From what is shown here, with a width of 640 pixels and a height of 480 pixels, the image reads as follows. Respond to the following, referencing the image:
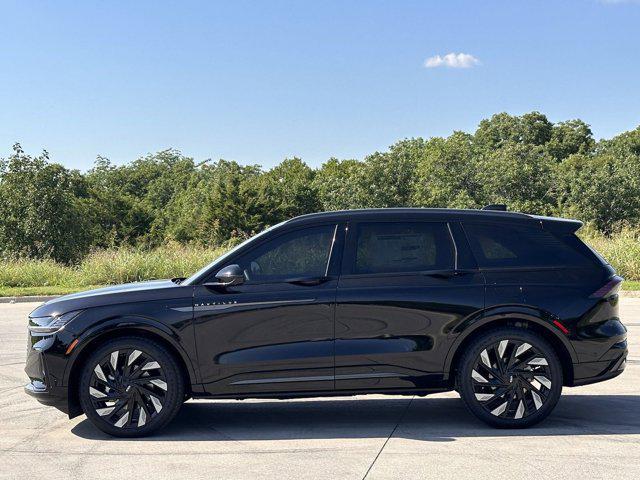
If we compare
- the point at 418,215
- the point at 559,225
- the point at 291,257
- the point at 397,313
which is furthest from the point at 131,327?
the point at 559,225

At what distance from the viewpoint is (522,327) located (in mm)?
6488

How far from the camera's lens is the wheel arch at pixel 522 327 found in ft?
21.1

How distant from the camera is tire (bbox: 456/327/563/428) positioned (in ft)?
20.9

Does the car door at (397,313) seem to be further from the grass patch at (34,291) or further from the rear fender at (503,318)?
the grass patch at (34,291)

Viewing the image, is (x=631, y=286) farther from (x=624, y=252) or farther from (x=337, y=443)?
(x=337, y=443)

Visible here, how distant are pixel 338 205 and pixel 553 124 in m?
32.6

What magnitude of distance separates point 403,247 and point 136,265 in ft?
58.3

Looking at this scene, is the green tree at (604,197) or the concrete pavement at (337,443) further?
the green tree at (604,197)

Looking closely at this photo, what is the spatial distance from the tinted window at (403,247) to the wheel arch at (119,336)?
1574 mm

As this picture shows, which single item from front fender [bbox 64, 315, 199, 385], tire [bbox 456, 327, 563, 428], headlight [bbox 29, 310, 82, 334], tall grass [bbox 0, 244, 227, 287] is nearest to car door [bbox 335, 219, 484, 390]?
tire [bbox 456, 327, 563, 428]

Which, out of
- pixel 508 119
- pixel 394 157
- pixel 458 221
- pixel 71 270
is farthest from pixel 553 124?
pixel 458 221

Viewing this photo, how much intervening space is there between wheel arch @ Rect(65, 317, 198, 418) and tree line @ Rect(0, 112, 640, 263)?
2067 centimetres

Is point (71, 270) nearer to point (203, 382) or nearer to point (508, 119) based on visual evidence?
point (203, 382)

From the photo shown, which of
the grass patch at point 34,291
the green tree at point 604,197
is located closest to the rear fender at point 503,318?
the grass patch at point 34,291
